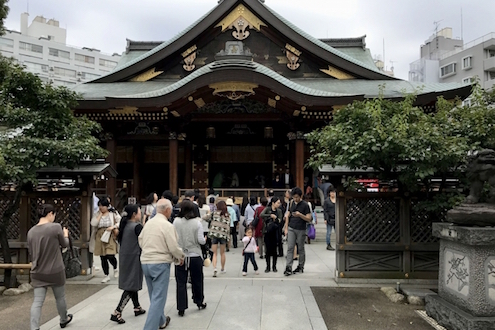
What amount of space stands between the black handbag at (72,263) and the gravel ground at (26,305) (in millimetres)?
356

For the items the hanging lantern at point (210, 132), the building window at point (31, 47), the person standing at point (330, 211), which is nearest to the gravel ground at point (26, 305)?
the person standing at point (330, 211)

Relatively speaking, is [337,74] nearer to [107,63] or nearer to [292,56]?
[292,56]

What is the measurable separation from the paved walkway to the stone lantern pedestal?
1.76 meters

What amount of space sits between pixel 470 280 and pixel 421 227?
9.18ft

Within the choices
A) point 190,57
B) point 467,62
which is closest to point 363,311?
point 190,57

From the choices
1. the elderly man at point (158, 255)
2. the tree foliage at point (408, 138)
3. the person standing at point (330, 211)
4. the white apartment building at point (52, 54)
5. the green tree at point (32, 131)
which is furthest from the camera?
the white apartment building at point (52, 54)

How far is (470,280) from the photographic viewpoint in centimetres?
471

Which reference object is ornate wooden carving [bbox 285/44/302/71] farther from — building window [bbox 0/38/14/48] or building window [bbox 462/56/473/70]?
building window [bbox 0/38/14/48]

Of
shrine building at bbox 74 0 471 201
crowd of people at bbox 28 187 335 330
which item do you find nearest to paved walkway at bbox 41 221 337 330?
crowd of people at bbox 28 187 335 330

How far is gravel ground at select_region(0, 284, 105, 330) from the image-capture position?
211 inches

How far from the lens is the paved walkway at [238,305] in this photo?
5129 millimetres

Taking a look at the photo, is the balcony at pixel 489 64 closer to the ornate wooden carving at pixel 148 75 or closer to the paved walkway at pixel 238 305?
the ornate wooden carving at pixel 148 75

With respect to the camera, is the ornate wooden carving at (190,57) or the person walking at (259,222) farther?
the ornate wooden carving at (190,57)

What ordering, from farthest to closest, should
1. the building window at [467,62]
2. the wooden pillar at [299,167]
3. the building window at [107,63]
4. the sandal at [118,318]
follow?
the building window at [107,63], the building window at [467,62], the wooden pillar at [299,167], the sandal at [118,318]
